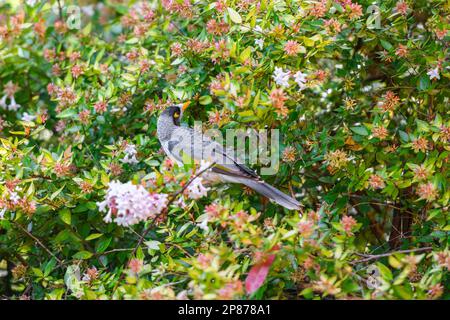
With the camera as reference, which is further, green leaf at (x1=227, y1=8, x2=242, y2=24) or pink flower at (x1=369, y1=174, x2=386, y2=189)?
green leaf at (x1=227, y1=8, x2=242, y2=24)

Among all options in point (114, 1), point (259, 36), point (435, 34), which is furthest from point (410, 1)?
point (114, 1)

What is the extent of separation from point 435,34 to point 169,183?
1.80 metres

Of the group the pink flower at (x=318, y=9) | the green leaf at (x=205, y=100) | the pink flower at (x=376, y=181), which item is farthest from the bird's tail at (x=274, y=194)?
the pink flower at (x=318, y=9)

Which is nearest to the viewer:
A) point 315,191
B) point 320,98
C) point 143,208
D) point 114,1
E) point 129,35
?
point 143,208

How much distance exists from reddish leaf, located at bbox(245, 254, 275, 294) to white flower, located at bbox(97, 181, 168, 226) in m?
0.46

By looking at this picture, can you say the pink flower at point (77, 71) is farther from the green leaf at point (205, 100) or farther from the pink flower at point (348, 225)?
the pink flower at point (348, 225)

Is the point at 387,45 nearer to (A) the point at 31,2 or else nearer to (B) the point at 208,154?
(B) the point at 208,154

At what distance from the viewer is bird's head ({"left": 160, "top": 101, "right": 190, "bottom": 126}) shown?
11.9 feet

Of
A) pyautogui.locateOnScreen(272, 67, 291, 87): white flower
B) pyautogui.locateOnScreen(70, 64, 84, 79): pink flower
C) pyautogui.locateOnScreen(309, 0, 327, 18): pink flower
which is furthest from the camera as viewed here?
pyautogui.locateOnScreen(70, 64, 84, 79): pink flower

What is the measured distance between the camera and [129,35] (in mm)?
4668

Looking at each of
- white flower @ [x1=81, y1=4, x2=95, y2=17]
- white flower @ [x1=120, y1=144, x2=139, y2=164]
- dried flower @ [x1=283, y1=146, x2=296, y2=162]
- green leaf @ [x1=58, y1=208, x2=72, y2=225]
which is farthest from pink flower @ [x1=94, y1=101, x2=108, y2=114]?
white flower @ [x1=81, y1=4, x2=95, y2=17]

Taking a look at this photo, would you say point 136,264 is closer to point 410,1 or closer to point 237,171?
point 237,171

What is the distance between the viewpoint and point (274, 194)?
3369 millimetres

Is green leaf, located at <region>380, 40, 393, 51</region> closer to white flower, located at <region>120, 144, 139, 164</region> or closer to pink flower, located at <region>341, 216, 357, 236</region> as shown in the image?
pink flower, located at <region>341, 216, 357, 236</region>
